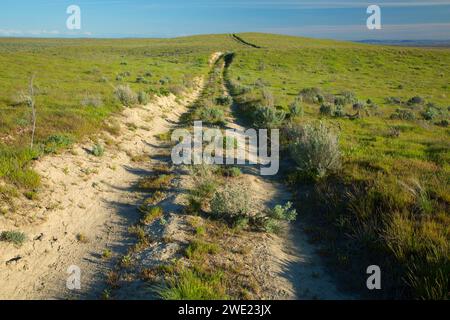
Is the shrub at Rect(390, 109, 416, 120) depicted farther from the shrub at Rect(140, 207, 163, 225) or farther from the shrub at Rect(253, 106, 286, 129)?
the shrub at Rect(140, 207, 163, 225)

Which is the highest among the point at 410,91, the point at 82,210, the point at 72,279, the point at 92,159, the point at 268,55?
the point at 268,55

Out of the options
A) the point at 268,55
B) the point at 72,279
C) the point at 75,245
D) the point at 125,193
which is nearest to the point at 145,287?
the point at 72,279

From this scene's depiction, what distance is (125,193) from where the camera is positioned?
9.62 meters

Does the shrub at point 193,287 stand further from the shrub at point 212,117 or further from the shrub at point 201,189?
the shrub at point 212,117

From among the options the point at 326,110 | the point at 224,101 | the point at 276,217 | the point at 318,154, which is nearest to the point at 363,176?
the point at 318,154

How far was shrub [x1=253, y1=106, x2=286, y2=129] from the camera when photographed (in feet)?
52.1

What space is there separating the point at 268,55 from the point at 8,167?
208ft

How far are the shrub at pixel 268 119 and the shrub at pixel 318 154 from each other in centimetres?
507

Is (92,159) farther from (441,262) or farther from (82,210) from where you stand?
(441,262)

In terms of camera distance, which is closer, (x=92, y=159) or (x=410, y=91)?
(x=92, y=159)

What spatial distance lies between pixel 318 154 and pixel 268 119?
20.6 ft

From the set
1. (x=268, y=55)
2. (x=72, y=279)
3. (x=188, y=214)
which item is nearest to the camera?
(x=72, y=279)

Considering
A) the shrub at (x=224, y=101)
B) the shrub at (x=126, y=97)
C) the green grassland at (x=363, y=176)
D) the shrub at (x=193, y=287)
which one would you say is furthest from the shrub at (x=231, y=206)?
the shrub at (x=224, y=101)

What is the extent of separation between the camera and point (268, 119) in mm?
16062
